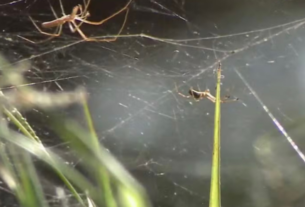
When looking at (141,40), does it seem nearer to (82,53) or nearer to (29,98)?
(82,53)

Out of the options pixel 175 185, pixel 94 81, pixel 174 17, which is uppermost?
pixel 174 17

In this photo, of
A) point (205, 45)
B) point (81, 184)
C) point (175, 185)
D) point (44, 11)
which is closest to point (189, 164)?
point (175, 185)

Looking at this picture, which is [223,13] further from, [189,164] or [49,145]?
[49,145]

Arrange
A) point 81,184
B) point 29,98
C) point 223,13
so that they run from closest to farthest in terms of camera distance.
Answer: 1. point 81,184
2. point 29,98
3. point 223,13

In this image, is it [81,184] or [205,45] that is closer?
[81,184]

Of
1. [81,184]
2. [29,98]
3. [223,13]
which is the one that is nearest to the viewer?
[81,184]

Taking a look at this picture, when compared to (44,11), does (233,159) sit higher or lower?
lower
